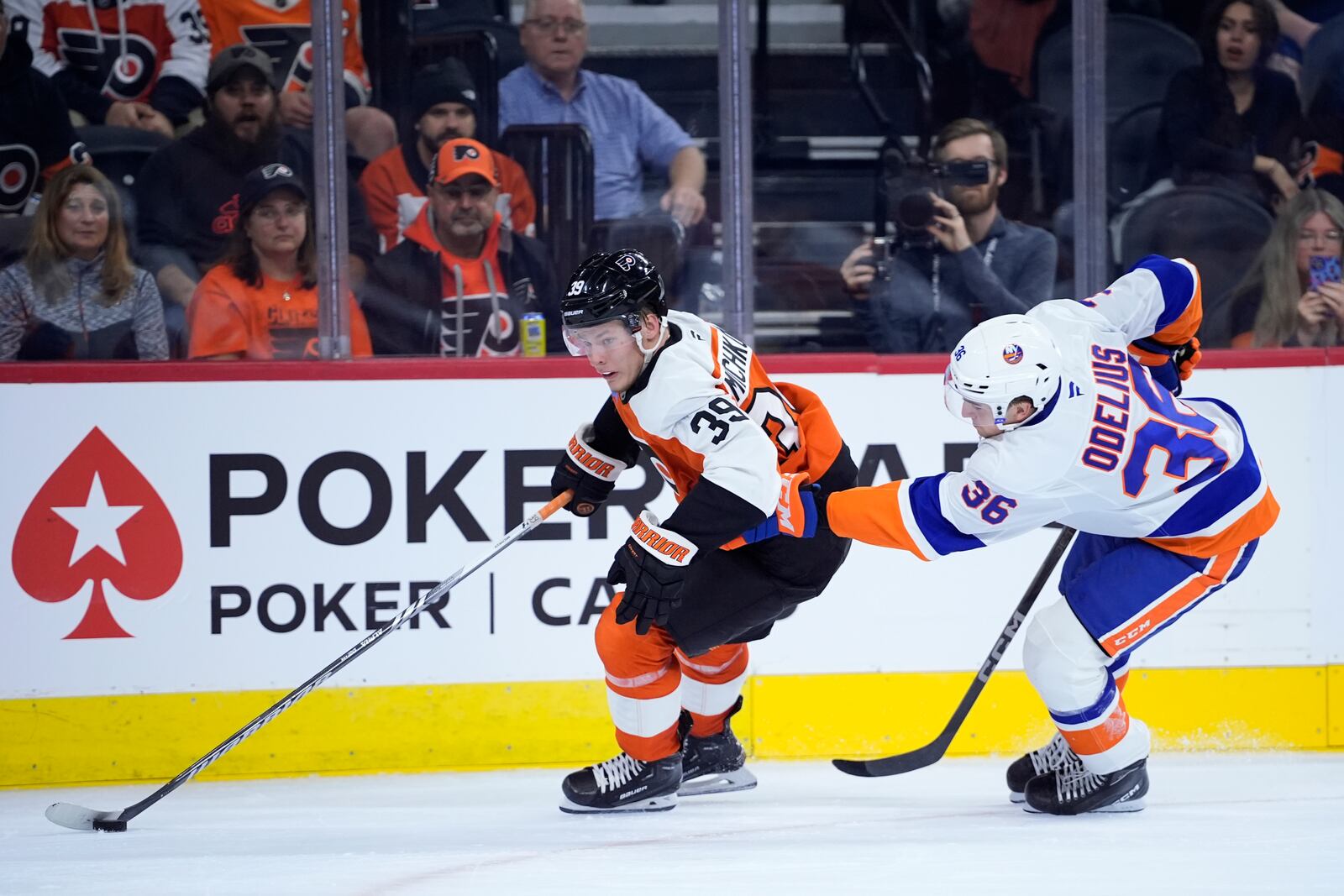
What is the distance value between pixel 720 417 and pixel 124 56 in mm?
1916

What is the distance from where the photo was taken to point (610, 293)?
2828 millimetres

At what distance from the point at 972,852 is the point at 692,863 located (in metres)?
0.55

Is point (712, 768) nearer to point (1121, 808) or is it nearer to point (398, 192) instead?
point (1121, 808)

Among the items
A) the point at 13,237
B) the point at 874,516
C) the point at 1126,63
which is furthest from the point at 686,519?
the point at 1126,63

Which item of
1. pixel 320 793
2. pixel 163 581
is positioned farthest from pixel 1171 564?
pixel 163 581

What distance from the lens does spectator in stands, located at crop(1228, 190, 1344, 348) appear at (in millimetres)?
3961

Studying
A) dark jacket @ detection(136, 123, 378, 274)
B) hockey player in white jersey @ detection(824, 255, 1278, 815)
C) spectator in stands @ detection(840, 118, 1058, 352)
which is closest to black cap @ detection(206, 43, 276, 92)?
dark jacket @ detection(136, 123, 378, 274)

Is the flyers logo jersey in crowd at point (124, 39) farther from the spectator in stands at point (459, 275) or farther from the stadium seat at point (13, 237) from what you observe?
the spectator in stands at point (459, 275)

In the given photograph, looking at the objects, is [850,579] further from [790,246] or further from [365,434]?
[365,434]

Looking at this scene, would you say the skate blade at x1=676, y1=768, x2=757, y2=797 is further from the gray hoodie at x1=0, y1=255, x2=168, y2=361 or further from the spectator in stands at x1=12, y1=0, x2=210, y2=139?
the spectator in stands at x1=12, y1=0, x2=210, y2=139

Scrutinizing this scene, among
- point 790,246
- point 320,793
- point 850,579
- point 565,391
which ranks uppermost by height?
point 790,246

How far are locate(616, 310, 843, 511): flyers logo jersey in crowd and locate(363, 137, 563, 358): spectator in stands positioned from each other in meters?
0.78

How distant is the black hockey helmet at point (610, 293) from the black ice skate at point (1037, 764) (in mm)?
1334

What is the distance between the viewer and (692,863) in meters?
2.80
